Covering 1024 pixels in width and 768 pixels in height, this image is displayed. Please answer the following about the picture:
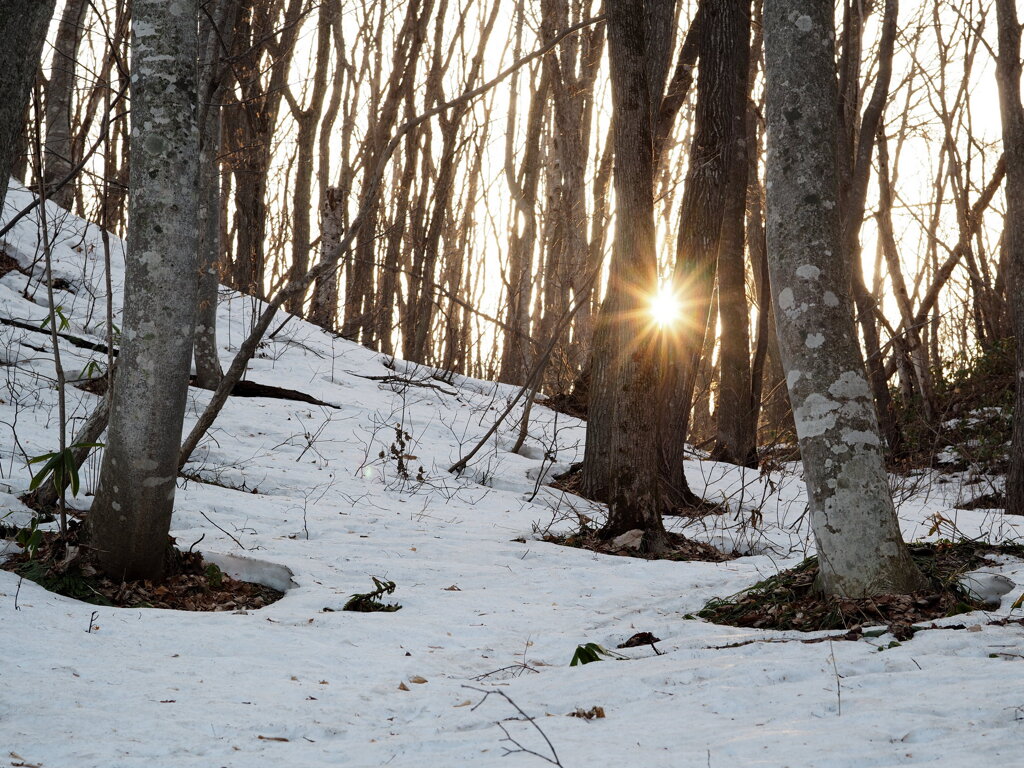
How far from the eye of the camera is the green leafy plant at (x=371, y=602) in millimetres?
3717

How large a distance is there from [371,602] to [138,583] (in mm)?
1051

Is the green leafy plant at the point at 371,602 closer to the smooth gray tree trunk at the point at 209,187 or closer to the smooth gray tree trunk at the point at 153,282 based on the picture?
the smooth gray tree trunk at the point at 153,282

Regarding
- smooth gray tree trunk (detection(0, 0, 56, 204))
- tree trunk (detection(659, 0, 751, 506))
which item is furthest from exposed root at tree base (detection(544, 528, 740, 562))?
smooth gray tree trunk (detection(0, 0, 56, 204))

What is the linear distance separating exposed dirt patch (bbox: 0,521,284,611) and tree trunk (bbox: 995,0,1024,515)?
6.61 metres

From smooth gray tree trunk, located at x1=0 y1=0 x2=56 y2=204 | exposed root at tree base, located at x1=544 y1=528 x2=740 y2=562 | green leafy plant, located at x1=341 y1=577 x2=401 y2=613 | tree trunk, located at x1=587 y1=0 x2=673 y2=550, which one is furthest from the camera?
tree trunk, located at x1=587 y1=0 x2=673 y2=550

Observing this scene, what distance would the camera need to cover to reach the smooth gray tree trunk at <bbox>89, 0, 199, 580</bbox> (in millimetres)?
3428

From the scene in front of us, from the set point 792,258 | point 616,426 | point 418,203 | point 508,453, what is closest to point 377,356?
point 508,453

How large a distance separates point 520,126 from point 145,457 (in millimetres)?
17169

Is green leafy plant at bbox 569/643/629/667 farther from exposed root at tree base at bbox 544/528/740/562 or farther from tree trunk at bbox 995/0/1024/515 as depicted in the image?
tree trunk at bbox 995/0/1024/515

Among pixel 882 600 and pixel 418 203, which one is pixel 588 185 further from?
pixel 882 600

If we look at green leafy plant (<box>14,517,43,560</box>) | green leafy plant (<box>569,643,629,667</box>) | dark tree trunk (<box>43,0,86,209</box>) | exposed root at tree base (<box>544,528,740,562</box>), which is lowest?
green leafy plant (<box>569,643,629,667</box>)

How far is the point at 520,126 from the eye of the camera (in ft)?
63.2

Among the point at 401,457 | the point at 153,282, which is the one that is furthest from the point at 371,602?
the point at 401,457

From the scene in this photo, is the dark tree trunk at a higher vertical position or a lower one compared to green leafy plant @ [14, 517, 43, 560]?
higher
